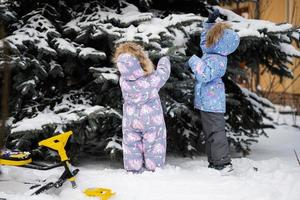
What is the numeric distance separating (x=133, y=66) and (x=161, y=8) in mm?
2495

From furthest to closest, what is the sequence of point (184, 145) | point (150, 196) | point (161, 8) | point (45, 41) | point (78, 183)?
point (161, 8) < point (184, 145) < point (45, 41) < point (78, 183) < point (150, 196)

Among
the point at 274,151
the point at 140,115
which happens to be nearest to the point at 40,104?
the point at 140,115

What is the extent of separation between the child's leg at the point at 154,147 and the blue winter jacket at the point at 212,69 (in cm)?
65

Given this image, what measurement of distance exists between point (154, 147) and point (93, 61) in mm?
1667

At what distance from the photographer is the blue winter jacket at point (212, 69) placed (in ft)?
16.2

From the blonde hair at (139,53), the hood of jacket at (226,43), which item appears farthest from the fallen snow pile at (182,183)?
the hood of jacket at (226,43)

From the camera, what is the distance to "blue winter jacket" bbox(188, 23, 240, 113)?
4.95m

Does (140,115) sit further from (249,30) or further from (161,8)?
(161,8)

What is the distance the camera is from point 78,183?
430 cm

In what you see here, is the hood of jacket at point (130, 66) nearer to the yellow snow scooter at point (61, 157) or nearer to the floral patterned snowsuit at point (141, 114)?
the floral patterned snowsuit at point (141, 114)

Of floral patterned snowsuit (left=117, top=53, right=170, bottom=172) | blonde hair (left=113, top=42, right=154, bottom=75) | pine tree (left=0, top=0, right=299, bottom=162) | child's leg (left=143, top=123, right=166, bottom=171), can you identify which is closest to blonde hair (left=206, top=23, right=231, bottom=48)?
pine tree (left=0, top=0, right=299, bottom=162)

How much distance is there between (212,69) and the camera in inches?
195

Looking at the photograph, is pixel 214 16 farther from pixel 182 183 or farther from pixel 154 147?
pixel 182 183

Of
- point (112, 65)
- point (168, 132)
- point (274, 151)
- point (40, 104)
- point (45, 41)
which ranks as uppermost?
point (45, 41)
